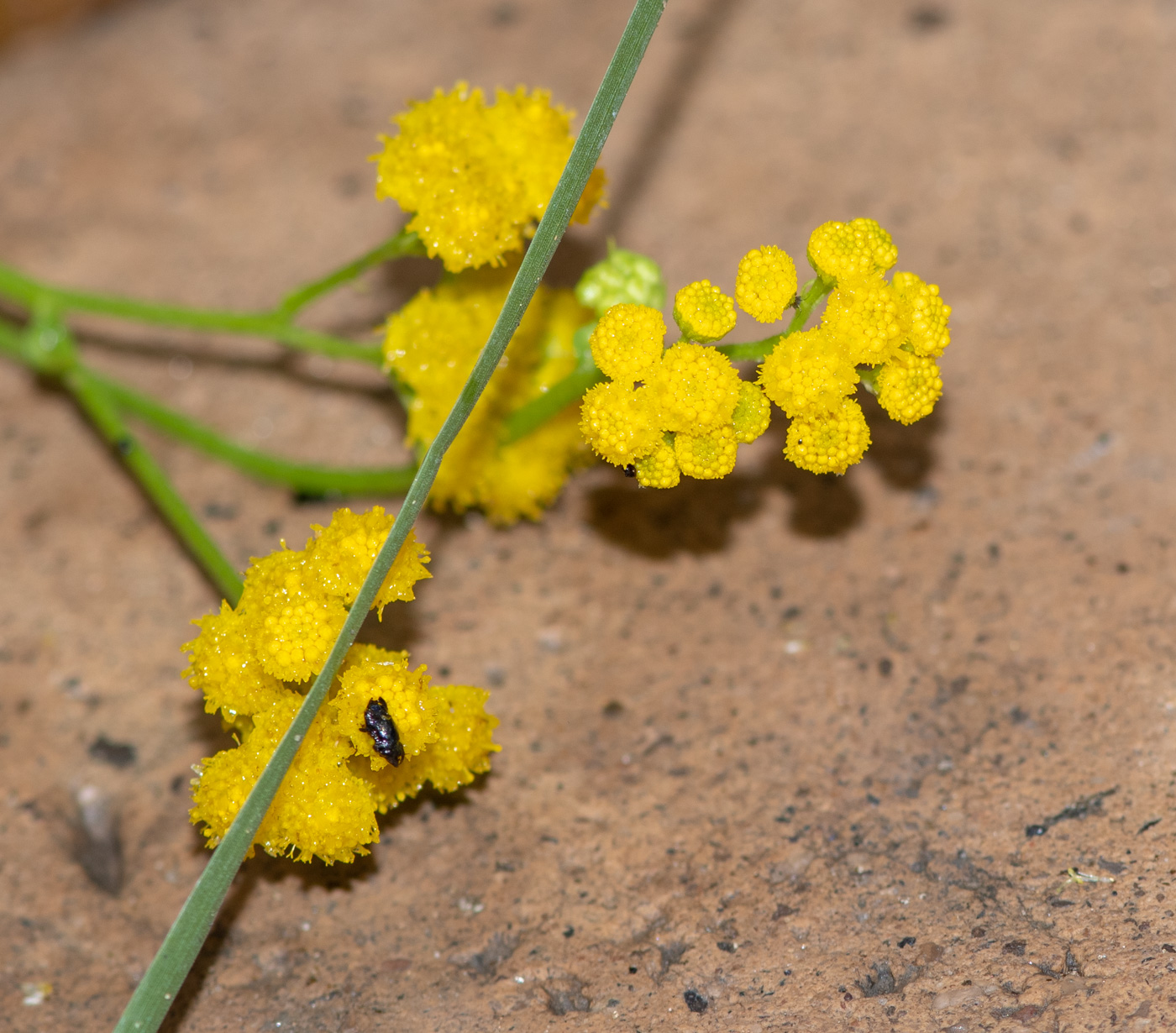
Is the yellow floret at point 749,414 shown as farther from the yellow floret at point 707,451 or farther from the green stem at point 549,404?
the green stem at point 549,404

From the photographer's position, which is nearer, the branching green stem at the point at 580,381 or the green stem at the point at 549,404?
the branching green stem at the point at 580,381

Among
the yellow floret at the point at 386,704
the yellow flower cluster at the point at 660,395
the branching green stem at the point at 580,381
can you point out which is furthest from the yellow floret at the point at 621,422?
the yellow floret at the point at 386,704

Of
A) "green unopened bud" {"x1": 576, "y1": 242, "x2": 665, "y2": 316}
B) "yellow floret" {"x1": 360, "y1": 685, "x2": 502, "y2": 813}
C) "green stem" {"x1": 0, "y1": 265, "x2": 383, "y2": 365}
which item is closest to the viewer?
"yellow floret" {"x1": 360, "y1": 685, "x2": 502, "y2": 813}

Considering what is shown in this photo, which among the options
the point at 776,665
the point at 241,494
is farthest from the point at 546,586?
the point at 241,494

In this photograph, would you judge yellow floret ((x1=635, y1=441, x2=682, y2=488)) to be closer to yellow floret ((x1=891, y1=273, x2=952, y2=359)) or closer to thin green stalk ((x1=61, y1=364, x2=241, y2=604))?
yellow floret ((x1=891, y1=273, x2=952, y2=359))

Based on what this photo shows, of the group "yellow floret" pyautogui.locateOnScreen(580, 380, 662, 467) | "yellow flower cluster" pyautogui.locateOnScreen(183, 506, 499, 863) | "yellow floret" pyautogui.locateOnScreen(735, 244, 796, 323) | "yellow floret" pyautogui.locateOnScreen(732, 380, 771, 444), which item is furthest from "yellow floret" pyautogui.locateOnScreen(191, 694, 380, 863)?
"yellow floret" pyautogui.locateOnScreen(735, 244, 796, 323)
